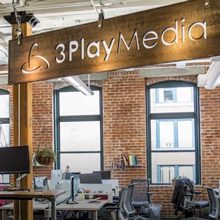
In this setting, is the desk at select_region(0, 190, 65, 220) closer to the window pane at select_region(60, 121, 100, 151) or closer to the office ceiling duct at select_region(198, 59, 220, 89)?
the office ceiling duct at select_region(198, 59, 220, 89)

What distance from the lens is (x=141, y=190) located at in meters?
10.2

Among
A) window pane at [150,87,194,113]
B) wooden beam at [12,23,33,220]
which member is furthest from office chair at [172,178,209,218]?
wooden beam at [12,23,33,220]

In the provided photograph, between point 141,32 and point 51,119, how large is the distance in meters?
7.89

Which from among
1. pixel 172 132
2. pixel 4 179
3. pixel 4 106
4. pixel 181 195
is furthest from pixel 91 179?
pixel 4 106

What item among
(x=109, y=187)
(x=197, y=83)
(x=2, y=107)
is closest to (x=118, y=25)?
(x=109, y=187)

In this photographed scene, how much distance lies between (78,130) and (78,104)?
66cm

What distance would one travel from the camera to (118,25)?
3197mm

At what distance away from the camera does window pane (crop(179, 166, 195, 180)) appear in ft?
33.6

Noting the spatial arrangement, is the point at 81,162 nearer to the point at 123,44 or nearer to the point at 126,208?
the point at 126,208

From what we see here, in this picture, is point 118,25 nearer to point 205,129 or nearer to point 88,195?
point 88,195

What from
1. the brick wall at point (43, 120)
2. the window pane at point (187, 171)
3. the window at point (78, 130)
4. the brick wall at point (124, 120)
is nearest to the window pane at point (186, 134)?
the window pane at point (187, 171)

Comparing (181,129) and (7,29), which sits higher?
(7,29)

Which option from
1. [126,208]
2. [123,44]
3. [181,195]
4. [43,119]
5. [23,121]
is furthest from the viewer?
[43,119]

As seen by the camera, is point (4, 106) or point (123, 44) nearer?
point (123, 44)
